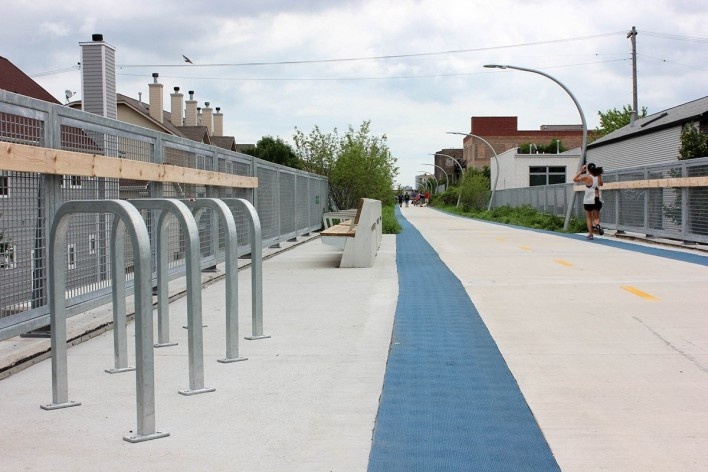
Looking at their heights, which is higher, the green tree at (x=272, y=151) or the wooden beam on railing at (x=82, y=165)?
the green tree at (x=272, y=151)

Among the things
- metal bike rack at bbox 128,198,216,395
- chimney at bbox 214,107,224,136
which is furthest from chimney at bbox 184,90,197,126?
metal bike rack at bbox 128,198,216,395

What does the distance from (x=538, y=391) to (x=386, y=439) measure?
1451 millimetres

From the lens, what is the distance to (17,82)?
88.3 ft

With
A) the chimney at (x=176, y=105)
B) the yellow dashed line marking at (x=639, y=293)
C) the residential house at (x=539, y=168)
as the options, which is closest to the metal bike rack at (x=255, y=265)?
the yellow dashed line marking at (x=639, y=293)

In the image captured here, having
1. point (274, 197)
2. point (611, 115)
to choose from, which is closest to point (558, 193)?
point (274, 197)

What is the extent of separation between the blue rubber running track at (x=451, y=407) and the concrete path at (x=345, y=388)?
10cm

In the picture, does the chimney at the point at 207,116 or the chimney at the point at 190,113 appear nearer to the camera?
the chimney at the point at 190,113

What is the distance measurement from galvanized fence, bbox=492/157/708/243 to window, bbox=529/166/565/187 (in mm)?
37314

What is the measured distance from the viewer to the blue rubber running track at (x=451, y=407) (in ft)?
13.3

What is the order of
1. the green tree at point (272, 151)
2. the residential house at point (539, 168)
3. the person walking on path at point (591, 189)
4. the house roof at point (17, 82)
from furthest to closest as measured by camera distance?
the green tree at point (272, 151) < the residential house at point (539, 168) < the house roof at point (17, 82) < the person walking on path at point (591, 189)

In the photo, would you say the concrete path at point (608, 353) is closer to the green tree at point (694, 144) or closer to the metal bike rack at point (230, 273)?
the metal bike rack at point (230, 273)

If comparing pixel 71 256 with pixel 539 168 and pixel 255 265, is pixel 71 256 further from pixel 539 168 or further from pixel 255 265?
pixel 539 168

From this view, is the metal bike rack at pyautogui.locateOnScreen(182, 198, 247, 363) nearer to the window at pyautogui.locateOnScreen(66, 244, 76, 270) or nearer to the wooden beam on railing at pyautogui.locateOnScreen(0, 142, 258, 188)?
the wooden beam on railing at pyautogui.locateOnScreen(0, 142, 258, 188)

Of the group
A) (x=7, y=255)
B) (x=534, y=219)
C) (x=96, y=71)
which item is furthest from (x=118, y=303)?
(x=534, y=219)
